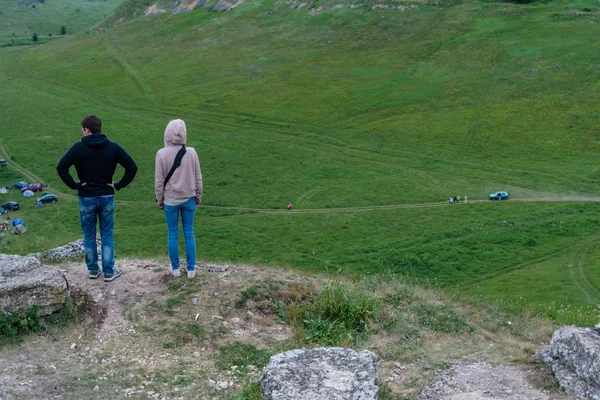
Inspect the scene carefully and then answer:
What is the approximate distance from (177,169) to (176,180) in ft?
0.90

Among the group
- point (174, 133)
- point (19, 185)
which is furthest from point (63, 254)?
point (19, 185)

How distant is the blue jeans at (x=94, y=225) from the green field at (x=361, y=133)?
589 centimetres

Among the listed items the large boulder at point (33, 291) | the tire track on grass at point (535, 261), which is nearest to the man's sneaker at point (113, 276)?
the large boulder at point (33, 291)

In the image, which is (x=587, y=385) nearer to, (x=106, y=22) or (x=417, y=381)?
(x=417, y=381)

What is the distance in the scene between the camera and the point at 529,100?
248 feet

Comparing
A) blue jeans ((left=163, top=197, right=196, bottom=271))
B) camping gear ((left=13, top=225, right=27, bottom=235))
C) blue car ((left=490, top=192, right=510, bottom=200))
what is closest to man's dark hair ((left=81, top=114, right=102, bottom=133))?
blue jeans ((left=163, top=197, right=196, bottom=271))

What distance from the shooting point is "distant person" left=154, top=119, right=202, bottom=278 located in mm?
14219

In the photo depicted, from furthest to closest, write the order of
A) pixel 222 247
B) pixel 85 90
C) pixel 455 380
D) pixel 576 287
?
pixel 85 90, pixel 222 247, pixel 576 287, pixel 455 380

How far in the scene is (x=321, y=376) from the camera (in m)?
10.2

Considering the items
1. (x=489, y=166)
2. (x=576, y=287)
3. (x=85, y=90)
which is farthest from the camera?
(x=85, y=90)

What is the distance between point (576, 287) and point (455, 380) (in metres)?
28.6

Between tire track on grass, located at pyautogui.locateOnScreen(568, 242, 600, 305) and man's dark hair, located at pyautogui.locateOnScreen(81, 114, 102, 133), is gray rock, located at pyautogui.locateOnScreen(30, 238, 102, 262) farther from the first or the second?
tire track on grass, located at pyautogui.locateOnScreen(568, 242, 600, 305)

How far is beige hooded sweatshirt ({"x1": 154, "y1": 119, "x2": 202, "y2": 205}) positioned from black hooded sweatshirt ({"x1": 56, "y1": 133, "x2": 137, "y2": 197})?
798 millimetres

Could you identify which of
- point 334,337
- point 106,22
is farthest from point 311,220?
point 106,22
